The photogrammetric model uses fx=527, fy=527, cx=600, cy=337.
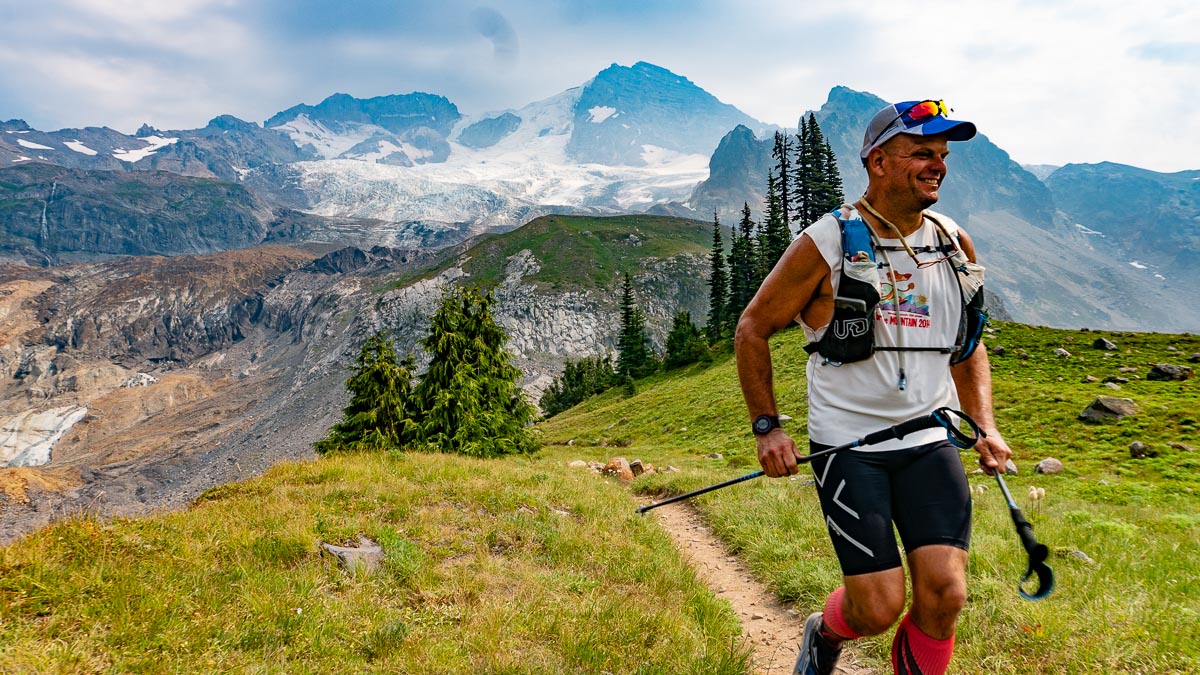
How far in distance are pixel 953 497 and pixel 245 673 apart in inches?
175

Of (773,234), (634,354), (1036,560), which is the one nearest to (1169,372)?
(1036,560)

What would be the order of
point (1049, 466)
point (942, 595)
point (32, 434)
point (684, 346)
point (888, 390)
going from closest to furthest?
point (942, 595)
point (888, 390)
point (1049, 466)
point (684, 346)
point (32, 434)

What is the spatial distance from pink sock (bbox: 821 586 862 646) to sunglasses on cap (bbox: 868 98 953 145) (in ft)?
9.27

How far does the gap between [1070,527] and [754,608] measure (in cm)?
494

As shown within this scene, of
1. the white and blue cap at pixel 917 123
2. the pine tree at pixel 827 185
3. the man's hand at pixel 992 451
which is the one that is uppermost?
the pine tree at pixel 827 185

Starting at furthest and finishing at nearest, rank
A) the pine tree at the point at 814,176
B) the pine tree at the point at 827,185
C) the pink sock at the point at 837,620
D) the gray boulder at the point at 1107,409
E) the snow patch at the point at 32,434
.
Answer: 1. the snow patch at the point at 32,434
2. the pine tree at the point at 814,176
3. the pine tree at the point at 827,185
4. the gray boulder at the point at 1107,409
5. the pink sock at the point at 837,620

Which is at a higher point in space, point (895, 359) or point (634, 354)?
point (895, 359)

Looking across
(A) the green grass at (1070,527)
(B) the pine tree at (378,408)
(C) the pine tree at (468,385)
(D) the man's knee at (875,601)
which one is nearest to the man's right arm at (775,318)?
(D) the man's knee at (875,601)

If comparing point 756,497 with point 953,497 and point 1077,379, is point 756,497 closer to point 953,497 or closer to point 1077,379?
point 953,497

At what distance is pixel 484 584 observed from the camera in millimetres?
5387

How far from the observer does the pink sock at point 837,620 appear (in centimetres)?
316

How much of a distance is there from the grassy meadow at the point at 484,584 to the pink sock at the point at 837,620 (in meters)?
1.13

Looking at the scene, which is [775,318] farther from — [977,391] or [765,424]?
[977,391]

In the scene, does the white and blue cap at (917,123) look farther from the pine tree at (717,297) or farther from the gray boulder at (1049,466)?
the pine tree at (717,297)
